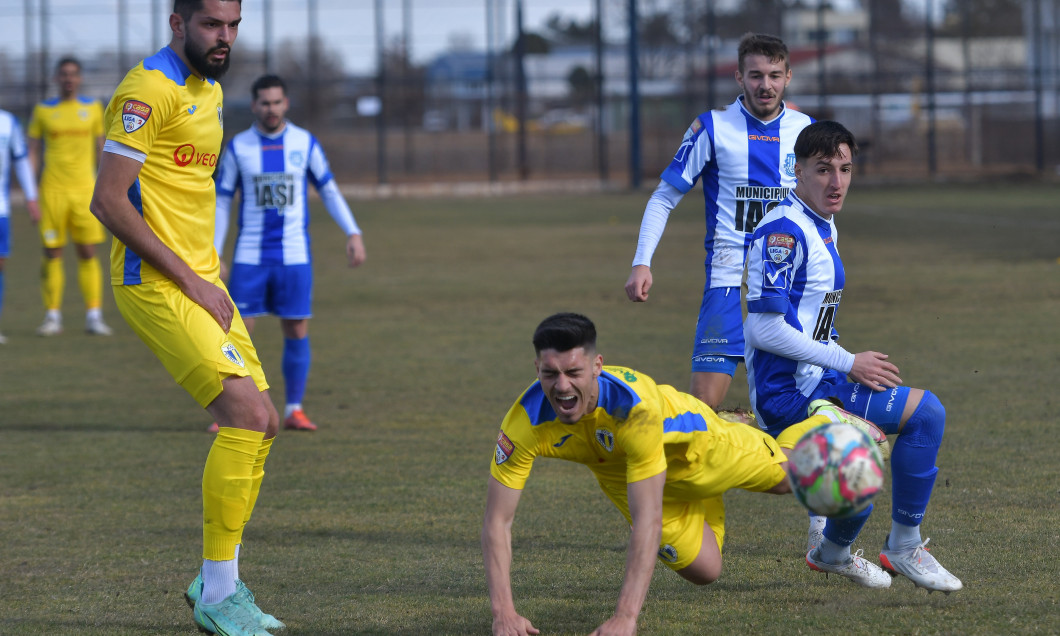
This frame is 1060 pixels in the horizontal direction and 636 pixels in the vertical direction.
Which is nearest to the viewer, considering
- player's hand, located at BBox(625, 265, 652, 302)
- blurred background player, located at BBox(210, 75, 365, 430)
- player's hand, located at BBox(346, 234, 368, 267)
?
player's hand, located at BBox(625, 265, 652, 302)

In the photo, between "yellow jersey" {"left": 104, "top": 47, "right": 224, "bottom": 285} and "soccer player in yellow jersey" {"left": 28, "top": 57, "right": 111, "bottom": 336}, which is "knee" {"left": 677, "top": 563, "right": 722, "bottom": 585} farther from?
"soccer player in yellow jersey" {"left": 28, "top": 57, "right": 111, "bottom": 336}

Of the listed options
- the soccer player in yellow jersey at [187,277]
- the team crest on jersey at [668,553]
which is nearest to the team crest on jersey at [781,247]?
the team crest on jersey at [668,553]

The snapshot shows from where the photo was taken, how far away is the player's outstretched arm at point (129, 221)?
13.1 ft

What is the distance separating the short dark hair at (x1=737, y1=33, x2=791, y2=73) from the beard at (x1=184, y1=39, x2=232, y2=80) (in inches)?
94.1

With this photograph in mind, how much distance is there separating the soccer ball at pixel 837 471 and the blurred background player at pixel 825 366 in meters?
0.61

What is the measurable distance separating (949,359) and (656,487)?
20.1ft

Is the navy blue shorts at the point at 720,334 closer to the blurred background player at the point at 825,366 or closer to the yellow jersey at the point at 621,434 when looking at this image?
the blurred background player at the point at 825,366

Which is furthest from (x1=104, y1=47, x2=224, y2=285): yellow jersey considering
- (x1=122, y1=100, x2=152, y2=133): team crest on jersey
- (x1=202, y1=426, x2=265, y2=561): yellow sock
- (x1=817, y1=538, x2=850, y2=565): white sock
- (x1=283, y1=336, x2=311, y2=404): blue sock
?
(x1=283, y1=336, x2=311, y2=404): blue sock

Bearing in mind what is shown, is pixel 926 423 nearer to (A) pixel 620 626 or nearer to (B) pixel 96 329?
(A) pixel 620 626

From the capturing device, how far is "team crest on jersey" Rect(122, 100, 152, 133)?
4.02 m

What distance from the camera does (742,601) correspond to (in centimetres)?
432

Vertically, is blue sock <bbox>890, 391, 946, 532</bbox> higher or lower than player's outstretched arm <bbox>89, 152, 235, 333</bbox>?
lower

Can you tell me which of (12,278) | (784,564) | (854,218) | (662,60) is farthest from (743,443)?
(662,60)

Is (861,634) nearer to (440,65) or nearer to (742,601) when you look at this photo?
(742,601)
